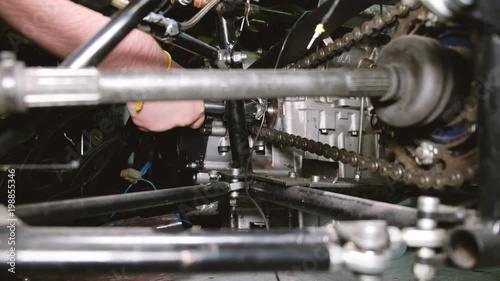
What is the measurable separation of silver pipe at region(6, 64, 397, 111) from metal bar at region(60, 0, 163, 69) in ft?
0.47

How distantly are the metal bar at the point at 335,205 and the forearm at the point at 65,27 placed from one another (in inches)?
20.1

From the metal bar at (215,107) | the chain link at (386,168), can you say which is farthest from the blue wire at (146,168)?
the chain link at (386,168)

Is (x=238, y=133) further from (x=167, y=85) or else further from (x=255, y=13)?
(x=167, y=85)

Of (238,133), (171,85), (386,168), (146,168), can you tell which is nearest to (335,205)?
(386,168)

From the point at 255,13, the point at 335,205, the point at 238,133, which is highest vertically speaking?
the point at 255,13

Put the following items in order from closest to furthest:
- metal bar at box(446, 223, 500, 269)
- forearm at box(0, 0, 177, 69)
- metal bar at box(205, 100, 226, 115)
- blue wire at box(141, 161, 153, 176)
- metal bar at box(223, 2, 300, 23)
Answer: metal bar at box(446, 223, 500, 269)
forearm at box(0, 0, 177, 69)
metal bar at box(223, 2, 300, 23)
metal bar at box(205, 100, 226, 115)
blue wire at box(141, 161, 153, 176)

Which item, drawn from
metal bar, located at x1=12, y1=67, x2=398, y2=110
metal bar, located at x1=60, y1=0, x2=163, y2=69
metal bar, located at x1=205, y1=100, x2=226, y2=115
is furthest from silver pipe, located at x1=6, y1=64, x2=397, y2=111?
metal bar, located at x1=205, y1=100, x2=226, y2=115

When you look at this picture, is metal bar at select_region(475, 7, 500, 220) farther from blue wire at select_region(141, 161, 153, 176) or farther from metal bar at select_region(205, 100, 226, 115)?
blue wire at select_region(141, 161, 153, 176)

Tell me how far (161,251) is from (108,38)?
393 millimetres

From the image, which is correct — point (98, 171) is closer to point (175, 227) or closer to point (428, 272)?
point (175, 227)

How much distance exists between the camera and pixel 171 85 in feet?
1.77

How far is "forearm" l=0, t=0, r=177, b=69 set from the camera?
2.55 ft

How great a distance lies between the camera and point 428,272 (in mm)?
549

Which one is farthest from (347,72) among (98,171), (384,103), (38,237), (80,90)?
(98,171)
